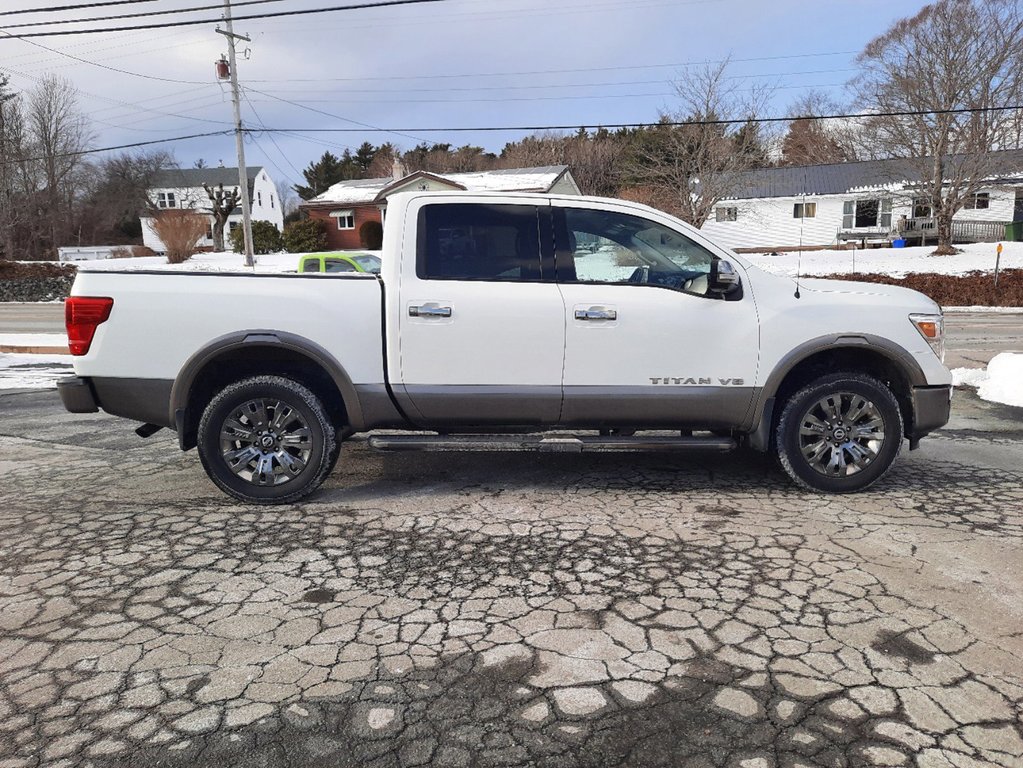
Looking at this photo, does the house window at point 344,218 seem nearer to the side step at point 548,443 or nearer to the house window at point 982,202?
the house window at point 982,202

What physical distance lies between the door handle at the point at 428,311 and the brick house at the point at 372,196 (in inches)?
1453

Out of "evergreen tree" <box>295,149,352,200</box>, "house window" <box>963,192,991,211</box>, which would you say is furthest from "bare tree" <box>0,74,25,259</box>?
"house window" <box>963,192,991,211</box>

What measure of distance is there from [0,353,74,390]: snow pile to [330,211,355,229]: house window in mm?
34420

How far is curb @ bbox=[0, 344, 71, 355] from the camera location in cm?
1303

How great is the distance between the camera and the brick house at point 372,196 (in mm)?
40969

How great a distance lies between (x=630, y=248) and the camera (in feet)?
16.2

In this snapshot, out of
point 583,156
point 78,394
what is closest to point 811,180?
point 583,156

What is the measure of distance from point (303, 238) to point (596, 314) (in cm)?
4225

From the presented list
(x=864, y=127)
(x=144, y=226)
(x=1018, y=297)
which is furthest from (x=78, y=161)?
(x=1018, y=297)

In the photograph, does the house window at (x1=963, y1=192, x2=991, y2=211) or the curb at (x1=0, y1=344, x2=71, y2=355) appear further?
the house window at (x1=963, y1=192, x2=991, y2=211)

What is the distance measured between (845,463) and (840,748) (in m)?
2.88

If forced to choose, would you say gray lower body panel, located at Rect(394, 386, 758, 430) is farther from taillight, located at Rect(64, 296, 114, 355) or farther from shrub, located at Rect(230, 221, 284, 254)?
shrub, located at Rect(230, 221, 284, 254)

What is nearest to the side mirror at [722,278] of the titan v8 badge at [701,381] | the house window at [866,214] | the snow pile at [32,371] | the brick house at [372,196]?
the titan v8 badge at [701,381]

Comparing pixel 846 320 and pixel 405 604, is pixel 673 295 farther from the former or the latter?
pixel 405 604
